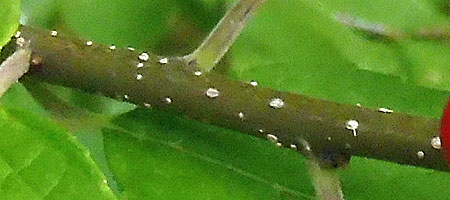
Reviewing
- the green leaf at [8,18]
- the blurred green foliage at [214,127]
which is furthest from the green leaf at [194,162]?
the green leaf at [8,18]

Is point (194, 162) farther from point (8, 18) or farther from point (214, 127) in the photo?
point (8, 18)

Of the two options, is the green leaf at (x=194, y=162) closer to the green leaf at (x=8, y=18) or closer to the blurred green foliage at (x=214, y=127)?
the blurred green foliage at (x=214, y=127)

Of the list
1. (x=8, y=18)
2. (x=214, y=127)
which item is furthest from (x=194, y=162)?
(x=8, y=18)

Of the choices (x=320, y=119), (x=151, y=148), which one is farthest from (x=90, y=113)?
(x=320, y=119)

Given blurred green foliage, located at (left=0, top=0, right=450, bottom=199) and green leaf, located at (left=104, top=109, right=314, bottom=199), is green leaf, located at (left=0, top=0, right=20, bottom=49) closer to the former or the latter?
blurred green foliage, located at (left=0, top=0, right=450, bottom=199)

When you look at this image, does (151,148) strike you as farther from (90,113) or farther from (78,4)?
(78,4)
